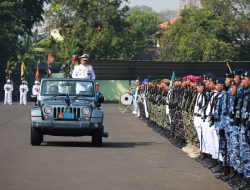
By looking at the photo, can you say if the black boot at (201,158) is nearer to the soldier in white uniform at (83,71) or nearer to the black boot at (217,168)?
the black boot at (217,168)

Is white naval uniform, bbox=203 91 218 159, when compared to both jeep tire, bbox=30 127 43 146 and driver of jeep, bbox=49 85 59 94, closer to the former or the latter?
jeep tire, bbox=30 127 43 146

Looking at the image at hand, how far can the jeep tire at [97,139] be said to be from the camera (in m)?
26.2

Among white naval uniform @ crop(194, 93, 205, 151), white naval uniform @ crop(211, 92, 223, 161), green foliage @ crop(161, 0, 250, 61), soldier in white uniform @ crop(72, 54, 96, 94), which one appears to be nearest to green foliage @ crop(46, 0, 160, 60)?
green foliage @ crop(161, 0, 250, 61)

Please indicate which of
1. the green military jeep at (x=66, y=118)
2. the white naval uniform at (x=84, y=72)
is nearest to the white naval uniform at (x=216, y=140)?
the green military jeep at (x=66, y=118)

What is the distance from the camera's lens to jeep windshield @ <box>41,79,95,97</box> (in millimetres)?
27422

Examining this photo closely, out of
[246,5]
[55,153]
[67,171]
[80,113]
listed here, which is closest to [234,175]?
[67,171]

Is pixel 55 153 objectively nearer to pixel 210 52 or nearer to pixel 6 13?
pixel 6 13

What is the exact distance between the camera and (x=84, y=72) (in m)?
29.7

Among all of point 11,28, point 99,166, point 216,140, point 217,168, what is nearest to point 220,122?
point 217,168

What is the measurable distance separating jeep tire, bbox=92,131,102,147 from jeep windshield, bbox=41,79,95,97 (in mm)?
1534

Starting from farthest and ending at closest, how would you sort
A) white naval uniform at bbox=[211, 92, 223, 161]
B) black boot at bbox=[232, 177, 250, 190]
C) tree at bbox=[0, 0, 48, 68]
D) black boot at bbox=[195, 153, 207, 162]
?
tree at bbox=[0, 0, 48, 68] < black boot at bbox=[195, 153, 207, 162] < white naval uniform at bbox=[211, 92, 223, 161] < black boot at bbox=[232, 177, 250, 190]

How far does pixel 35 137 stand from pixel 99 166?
19.9 ft

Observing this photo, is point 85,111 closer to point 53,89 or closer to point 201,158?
point 53,89

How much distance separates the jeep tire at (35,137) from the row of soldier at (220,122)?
3.69 meters
